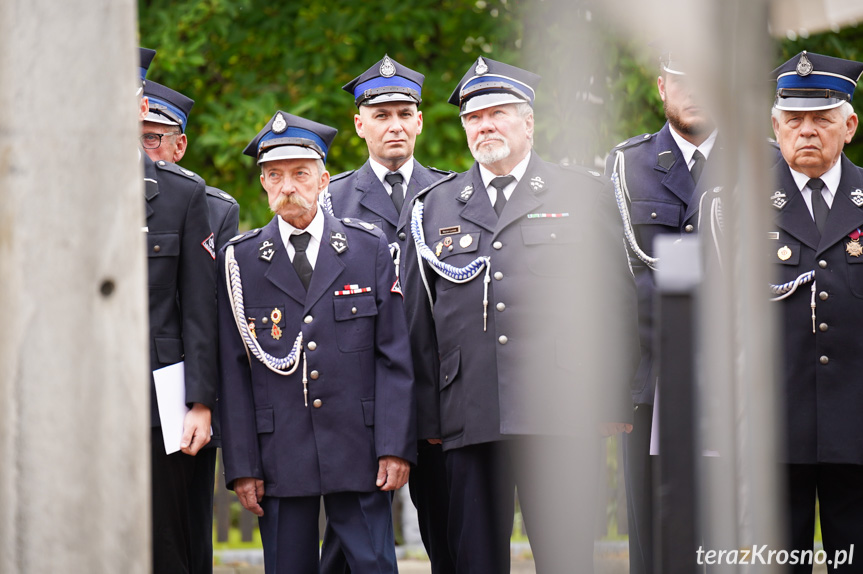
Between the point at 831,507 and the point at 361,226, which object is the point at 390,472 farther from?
the point at 831,507

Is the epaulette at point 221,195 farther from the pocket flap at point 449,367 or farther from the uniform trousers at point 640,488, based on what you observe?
the uniform trousers at point 640,488

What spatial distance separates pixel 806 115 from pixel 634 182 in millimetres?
694

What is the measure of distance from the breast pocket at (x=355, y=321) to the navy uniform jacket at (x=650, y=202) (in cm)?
103

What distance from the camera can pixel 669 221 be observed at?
468 cm

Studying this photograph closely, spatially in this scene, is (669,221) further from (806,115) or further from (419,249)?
(419,249)

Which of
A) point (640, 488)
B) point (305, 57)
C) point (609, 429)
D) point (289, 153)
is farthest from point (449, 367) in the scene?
point (305, 57)

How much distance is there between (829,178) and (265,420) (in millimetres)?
2280

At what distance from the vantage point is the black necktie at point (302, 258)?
4375 mm

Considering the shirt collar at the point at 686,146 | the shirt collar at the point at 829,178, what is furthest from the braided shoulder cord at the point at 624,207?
the shirt collar at the point at 829,178

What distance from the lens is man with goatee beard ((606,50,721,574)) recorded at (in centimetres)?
449

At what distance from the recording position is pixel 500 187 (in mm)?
4477

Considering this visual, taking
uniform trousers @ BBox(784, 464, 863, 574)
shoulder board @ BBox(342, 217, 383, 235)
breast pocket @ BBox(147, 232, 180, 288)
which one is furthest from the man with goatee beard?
breast pocket @ BBox(147, 232, 180, 288)

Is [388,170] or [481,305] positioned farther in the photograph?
[388,170]

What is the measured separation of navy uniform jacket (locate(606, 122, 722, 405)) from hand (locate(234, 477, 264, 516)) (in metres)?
1.42
